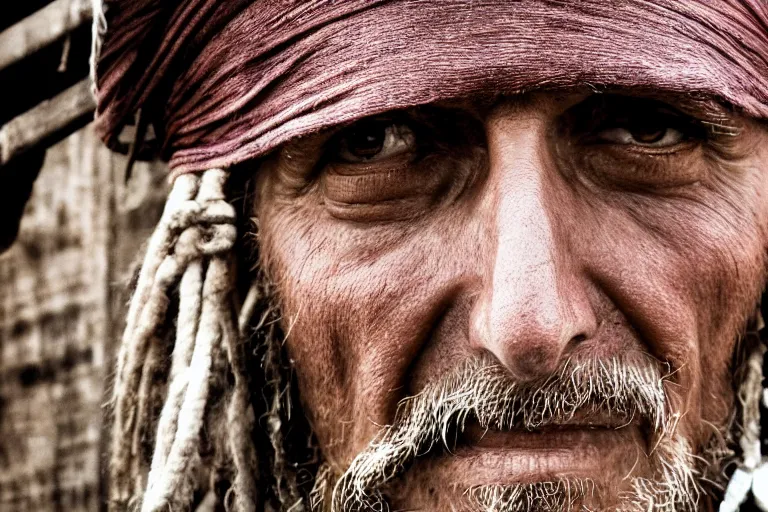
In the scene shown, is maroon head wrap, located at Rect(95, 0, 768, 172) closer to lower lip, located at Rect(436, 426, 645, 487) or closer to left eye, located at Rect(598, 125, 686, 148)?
left eye, located at Rect(598, 125, 686, 148)

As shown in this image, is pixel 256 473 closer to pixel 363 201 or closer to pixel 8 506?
pixel 363 201

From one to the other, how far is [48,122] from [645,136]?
49.9 inches

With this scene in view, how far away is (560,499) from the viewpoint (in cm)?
174

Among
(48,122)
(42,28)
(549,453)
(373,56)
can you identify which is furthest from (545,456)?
(42,28)

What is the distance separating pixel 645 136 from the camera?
6.23 feet

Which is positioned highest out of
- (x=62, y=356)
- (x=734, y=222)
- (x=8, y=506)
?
(x=734, y=222)

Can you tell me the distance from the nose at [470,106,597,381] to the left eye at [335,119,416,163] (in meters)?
0.18

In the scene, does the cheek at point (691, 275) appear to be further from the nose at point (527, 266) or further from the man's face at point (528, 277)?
the nose at point (527, 266)

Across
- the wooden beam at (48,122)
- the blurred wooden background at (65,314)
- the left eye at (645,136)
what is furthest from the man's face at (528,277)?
the blurred wooden background at (65,314)

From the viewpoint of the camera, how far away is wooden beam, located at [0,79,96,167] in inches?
89.6

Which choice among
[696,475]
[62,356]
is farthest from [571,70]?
[62,356]

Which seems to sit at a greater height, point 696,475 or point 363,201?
point 363,201

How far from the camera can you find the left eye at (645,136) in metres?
1.89

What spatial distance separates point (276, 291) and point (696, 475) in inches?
35.1
